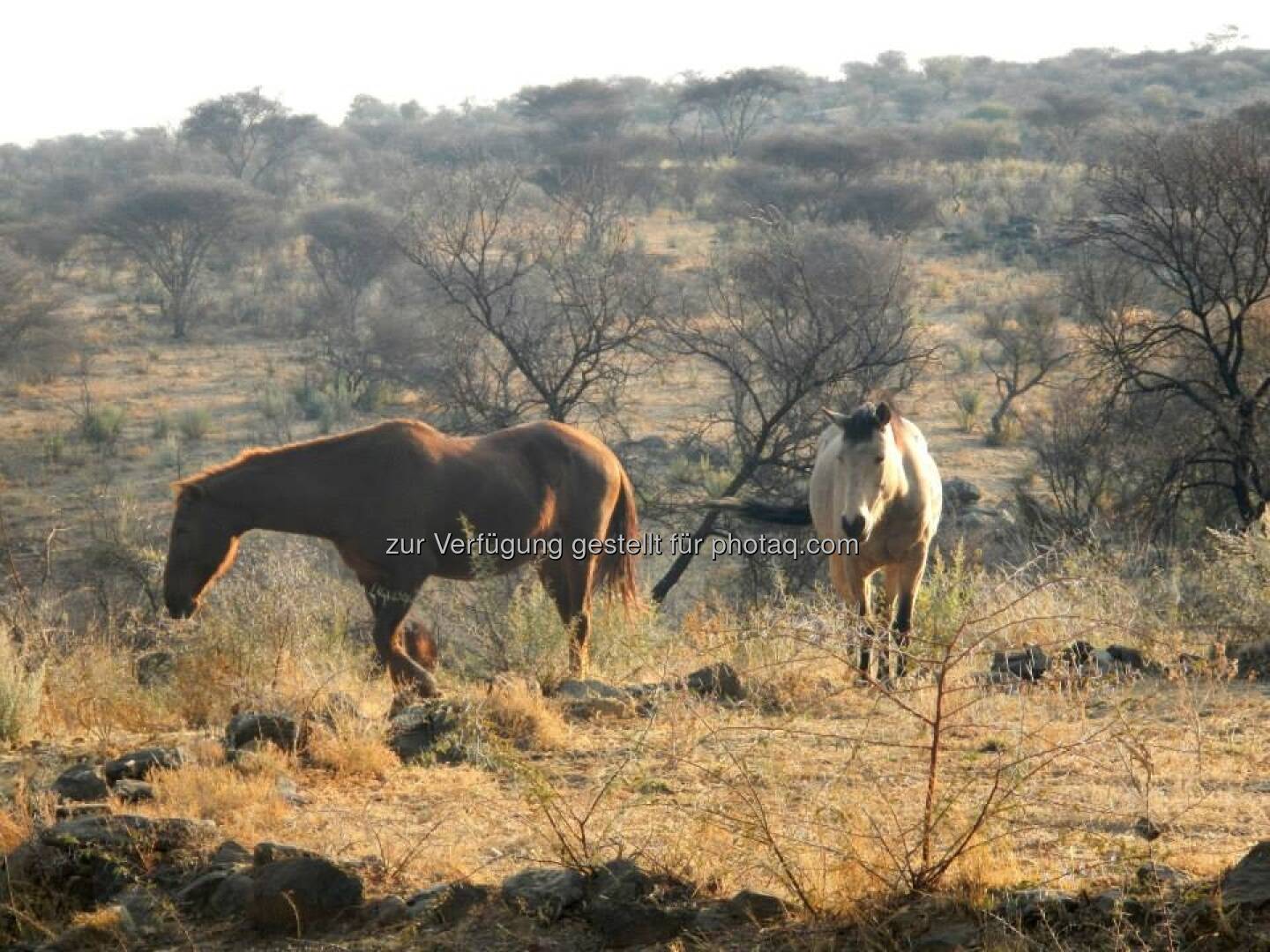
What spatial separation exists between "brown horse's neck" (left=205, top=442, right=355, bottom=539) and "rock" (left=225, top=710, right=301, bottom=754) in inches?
95.6

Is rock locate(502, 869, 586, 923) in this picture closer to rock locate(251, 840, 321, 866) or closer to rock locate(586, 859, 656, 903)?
rock locate(586, 859, 656, 903)

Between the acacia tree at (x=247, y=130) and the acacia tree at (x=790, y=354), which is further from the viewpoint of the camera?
the acacia tree at (x=247, y=130)

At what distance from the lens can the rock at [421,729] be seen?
264 inches

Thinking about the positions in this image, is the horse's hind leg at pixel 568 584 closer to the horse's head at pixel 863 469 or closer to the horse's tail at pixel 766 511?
the horse's tail at pixel 766 511

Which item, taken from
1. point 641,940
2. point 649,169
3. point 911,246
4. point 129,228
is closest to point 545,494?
point 641,940

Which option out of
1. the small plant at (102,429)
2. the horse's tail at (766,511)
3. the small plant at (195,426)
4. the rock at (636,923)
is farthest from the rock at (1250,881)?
the small plant at (195,426)

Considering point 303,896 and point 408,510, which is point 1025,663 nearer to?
point 408,510

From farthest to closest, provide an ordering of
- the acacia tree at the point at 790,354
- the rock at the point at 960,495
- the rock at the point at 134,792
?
the rock at the point at 960,495 → the acacia tree at the point at 790,354 → the rock at the point at 134,792

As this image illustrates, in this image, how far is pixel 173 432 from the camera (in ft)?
80.4

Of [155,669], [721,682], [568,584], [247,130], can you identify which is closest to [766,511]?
[568,584]

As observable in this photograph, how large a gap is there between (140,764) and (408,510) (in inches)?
119

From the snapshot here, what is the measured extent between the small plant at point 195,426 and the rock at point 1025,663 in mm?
18742

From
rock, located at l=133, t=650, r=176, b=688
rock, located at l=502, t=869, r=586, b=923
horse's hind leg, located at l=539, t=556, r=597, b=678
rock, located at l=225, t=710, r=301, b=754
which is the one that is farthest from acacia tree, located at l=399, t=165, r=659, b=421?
rock, located at l=502, t=869, r=586, b=923

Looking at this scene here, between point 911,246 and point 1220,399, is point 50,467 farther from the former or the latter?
point 911,246
